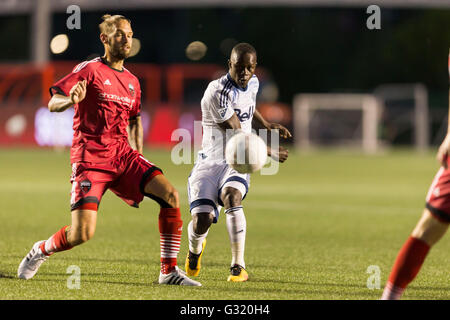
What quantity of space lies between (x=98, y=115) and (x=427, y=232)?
280 centimetres

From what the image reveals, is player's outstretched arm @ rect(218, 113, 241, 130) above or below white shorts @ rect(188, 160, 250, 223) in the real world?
above

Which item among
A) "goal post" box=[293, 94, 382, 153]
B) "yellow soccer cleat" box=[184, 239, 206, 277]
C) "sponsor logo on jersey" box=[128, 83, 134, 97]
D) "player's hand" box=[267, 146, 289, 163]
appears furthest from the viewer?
"goal post" box=[293, 94, 382, 153]

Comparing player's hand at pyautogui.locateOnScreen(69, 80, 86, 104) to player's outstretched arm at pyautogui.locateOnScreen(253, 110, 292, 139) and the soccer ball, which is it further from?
player's outstretched arm at pyautogui.locateOnScreen(253, 110, 292, 139)

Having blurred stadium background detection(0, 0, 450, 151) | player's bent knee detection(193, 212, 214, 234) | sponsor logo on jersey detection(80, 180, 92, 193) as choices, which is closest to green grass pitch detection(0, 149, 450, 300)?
player's bent knee detection(193, 212, 214, 234)

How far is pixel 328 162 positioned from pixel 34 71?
1235 centimetres

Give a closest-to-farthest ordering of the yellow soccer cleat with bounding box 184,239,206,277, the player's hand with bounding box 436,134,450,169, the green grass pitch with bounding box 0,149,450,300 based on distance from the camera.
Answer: the player's hand with bounding box 436,134,450,169, the green grass pitch with bounding box 0,149,450,300, the yellow soccer cleat with bounding box 184,239,206,277

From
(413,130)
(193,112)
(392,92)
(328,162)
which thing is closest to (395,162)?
(328,162)

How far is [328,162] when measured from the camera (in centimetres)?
2845

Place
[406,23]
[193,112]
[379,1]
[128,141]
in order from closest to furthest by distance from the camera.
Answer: [128,141], [193,112], [379,1], [406,23]

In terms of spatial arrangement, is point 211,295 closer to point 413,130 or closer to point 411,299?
point 411,299

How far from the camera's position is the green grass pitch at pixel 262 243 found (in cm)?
680

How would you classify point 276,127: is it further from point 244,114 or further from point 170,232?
point 170,232

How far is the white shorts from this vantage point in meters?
7.57
